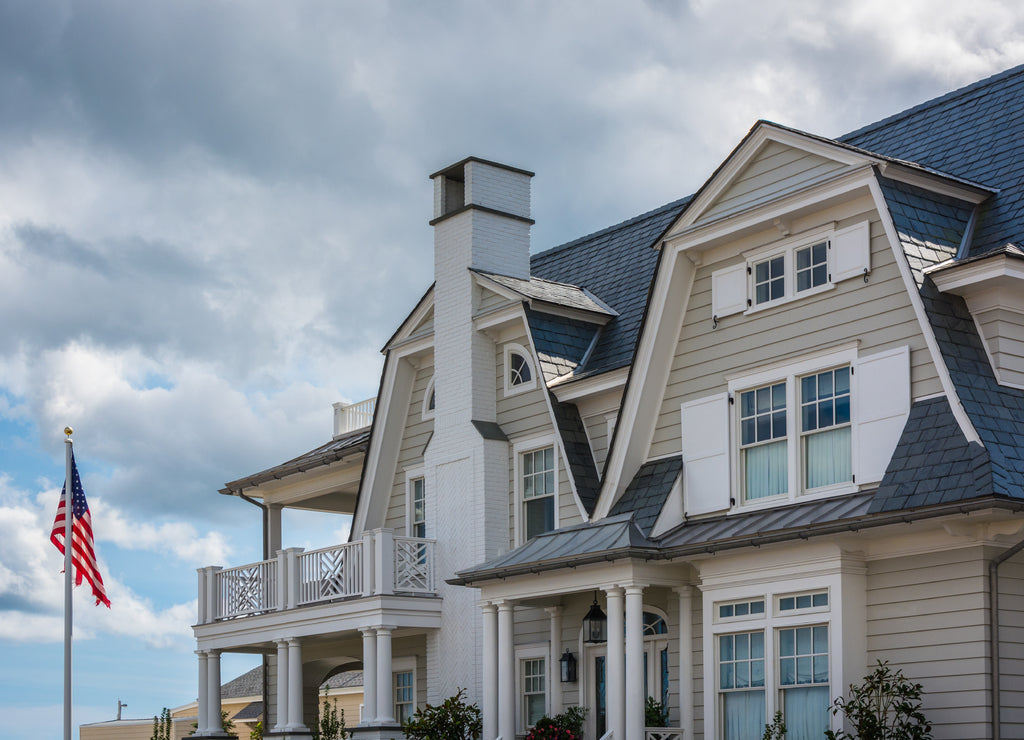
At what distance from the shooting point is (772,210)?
56.0 feet

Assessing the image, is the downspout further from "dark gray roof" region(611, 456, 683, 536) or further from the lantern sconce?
the lantern sconce

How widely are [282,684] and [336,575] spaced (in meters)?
2.30

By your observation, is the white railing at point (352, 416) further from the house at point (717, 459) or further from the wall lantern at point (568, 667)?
the wall lantern at point (568, 667)

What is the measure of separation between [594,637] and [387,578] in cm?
408

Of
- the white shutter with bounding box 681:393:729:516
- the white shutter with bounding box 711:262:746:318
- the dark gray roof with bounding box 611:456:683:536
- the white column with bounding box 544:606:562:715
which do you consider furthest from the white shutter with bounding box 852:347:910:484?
the white column with bounding box 544:606:562:715

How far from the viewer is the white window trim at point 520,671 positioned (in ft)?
67.1

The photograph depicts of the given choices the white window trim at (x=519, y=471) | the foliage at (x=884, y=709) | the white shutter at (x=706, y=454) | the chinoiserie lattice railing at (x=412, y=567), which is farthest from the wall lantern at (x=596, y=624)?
the foliage at (x=884, y=709)

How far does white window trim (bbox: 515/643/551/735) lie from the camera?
20453 millimetres

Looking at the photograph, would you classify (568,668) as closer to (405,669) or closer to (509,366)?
(405,669)

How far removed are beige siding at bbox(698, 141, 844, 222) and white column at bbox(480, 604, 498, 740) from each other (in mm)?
6089

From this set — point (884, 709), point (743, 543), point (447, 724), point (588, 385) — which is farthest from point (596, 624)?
point (884, 709)

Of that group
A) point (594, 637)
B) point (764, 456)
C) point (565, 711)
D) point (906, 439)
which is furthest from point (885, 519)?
point (565, 711)

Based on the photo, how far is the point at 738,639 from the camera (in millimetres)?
16609

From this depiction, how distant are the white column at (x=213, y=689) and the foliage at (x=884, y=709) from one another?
1420 centimetres
